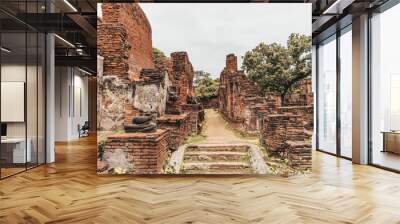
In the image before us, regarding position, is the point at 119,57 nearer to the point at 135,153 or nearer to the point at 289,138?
the point at 135,153

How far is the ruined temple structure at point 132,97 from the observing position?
584cm

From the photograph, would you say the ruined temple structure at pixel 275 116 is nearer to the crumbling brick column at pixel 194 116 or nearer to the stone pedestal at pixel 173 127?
the crumbling brick column at pixel 194 116

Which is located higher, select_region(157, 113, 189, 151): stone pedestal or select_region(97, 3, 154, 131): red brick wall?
select_region(97, 3, 154, 131): red brick wall

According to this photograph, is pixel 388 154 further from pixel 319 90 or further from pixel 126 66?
pixel 126 66

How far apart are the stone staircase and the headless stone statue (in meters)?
0.71

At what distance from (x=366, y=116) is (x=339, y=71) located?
5.60 feet

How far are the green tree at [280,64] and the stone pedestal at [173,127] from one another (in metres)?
1.43

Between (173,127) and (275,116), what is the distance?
5.65ft

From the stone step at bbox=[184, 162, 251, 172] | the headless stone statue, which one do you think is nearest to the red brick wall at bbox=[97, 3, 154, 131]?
the headless stone statue

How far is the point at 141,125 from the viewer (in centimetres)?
586

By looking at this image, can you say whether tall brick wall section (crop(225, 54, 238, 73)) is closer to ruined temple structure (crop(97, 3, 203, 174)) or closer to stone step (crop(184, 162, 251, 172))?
ruined temple structure (crop(97, 3, 203, 174))

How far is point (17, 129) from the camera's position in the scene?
6230 millimetres

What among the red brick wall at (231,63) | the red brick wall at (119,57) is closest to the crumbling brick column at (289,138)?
the red brick wall at (231,63)

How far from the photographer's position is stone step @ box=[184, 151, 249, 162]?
5.96 meters
